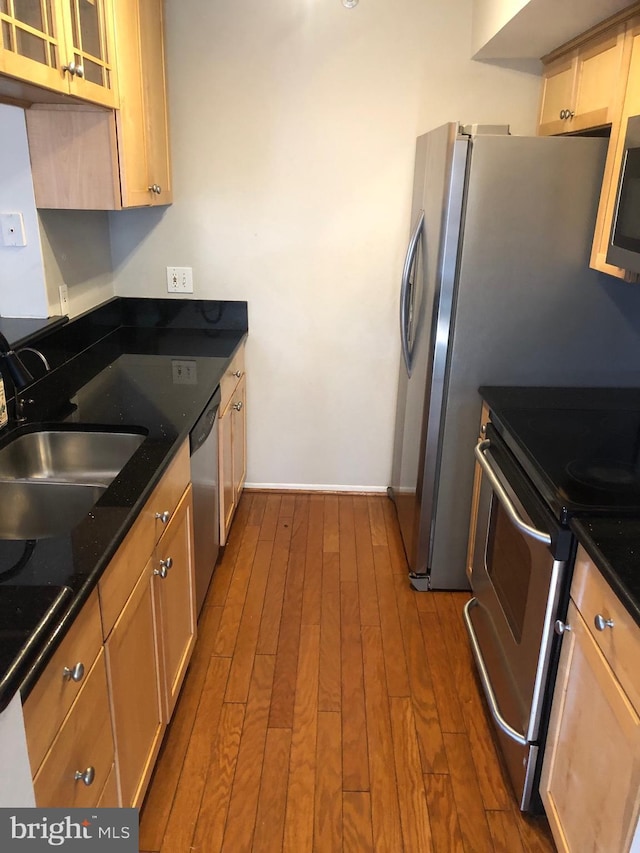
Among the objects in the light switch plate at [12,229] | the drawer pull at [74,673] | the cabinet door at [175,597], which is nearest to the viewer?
the drawer pull at [74,673]

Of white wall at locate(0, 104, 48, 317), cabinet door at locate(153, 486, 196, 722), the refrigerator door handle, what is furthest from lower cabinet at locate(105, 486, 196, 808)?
the refrigerator door handle

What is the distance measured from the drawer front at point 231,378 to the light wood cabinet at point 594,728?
1.52 metres

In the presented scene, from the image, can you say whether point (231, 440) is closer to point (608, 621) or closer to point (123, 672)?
point (123, 672)

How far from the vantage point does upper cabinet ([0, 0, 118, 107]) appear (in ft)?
4.78

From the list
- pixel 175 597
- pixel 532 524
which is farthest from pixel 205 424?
pixel 532 524

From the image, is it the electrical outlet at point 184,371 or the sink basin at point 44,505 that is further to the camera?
the electrical outlet at point 184,371

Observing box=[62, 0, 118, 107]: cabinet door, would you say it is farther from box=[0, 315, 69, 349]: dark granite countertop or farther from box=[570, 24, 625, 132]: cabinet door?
box=[570, 24, 625, 132]: cabinet door

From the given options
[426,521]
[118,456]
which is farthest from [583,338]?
[118,456]

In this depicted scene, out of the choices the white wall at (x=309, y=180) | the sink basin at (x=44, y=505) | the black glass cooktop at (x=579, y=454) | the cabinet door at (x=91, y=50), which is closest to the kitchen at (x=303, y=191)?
the white wall at (x=309, y=180)

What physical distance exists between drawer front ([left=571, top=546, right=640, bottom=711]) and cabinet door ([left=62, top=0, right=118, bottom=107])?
1.76 meters

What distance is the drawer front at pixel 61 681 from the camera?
99cm

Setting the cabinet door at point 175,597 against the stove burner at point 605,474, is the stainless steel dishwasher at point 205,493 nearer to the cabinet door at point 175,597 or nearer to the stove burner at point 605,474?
the cabinet door at point 175,597

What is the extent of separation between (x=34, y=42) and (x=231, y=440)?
1624 millimetres

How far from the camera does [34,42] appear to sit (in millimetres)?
1563
